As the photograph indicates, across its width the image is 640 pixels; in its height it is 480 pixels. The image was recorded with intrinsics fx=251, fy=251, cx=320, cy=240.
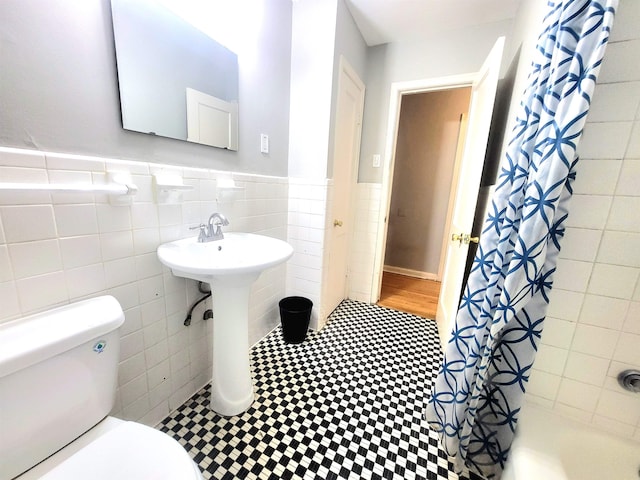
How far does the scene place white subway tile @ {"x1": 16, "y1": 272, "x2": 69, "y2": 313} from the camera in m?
0.72

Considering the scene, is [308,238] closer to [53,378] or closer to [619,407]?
[53,378]

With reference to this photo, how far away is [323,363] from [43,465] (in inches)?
49.4

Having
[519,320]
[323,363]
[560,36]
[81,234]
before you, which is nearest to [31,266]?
[81,234]

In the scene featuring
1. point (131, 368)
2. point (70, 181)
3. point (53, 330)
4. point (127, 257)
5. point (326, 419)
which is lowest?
point (326, 419)

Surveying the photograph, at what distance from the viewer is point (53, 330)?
0.67m

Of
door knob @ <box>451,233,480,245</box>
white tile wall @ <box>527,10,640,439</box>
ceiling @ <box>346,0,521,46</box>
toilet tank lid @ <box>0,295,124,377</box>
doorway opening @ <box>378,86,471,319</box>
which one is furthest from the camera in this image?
doorway opening @ <box>378,86,471,319</box>

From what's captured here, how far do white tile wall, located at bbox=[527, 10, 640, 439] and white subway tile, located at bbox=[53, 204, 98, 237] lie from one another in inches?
64.0

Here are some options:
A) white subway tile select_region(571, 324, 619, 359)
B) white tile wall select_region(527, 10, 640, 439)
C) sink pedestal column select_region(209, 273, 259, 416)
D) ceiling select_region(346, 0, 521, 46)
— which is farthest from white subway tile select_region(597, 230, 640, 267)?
ceiling select_region(346, 0, 521, 46)

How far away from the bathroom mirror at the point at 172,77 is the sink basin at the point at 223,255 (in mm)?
472

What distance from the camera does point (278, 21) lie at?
1.53 metres

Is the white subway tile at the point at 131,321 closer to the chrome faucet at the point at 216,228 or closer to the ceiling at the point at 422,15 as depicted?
the chrome faucet at the point at 216,228

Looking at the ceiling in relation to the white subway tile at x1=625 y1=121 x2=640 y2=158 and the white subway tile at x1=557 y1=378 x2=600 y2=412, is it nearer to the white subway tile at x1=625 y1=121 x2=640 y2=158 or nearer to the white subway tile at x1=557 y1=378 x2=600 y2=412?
the white subway tile at x1=625 y1=121 x2=640 y2=158

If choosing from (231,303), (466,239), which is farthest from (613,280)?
(231,303)

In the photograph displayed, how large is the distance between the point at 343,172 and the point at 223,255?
1.23 m
